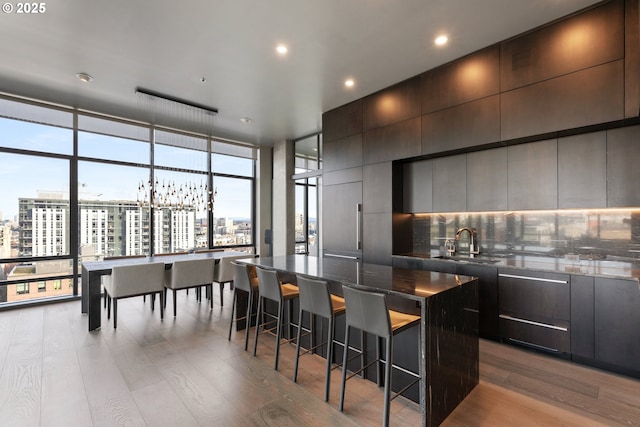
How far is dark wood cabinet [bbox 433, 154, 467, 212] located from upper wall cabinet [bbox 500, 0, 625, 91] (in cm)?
106

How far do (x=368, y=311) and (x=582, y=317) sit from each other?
2195mm

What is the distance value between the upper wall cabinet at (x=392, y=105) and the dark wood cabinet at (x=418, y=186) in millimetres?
727

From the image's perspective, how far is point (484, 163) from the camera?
12.3 ft

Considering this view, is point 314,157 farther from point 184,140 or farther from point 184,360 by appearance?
point 184,360

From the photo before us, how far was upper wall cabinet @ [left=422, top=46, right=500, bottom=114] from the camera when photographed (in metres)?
3.37

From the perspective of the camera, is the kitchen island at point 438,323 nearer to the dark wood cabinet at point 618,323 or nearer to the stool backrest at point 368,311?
the stool backrest at point 368,311

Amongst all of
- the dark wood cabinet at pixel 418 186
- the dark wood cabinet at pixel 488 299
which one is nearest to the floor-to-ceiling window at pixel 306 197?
the dark wood cabinet at pixel 418 186

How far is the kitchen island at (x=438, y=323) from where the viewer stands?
1914mm

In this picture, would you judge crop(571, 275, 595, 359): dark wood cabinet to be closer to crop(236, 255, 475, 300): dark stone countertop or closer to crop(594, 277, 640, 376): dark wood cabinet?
crop(594, 277, 640, 376): dark wood cabinet

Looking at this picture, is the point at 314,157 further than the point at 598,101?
Yes

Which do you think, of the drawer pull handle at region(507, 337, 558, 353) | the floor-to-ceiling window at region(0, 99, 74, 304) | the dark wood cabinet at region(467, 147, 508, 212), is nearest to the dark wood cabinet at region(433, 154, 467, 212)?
the dark wood cabinet at region(467, 147, 508, 212)

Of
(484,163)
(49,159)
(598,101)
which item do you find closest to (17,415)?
(49,159)

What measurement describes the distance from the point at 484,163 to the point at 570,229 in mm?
1151

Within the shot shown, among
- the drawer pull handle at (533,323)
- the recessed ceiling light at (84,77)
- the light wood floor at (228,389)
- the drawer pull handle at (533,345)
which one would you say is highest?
the recessed ceiling light at (84,77)
